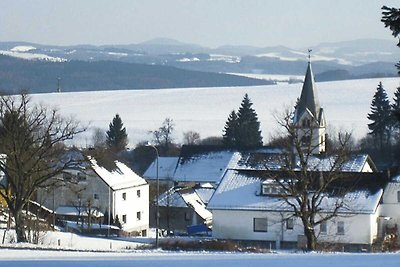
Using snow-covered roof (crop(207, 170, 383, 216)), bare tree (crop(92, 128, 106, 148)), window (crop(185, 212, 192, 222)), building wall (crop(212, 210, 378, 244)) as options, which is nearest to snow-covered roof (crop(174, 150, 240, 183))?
window (crop(185, 212, 192, 222))

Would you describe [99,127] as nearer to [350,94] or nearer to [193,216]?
[350,94]

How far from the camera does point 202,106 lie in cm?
14075

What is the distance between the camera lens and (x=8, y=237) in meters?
36.2

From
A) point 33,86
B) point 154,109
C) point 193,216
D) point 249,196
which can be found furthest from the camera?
point 33,86

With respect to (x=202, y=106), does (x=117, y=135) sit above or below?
below

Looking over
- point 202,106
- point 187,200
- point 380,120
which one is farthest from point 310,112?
point 202,106

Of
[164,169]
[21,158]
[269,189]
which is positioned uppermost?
[164,169]

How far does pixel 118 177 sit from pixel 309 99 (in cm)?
1800

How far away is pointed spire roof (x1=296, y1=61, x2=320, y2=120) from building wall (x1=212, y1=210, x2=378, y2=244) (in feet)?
75.9

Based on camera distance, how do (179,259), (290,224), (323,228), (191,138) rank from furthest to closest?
(191,138), (290,224), (323,228), (179,259)

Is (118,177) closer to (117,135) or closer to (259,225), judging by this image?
(259,225)

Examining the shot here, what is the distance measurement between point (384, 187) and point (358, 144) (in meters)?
47.9

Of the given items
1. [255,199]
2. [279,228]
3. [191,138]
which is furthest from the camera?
[191,138]

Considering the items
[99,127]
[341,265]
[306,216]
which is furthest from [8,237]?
[99,127]
